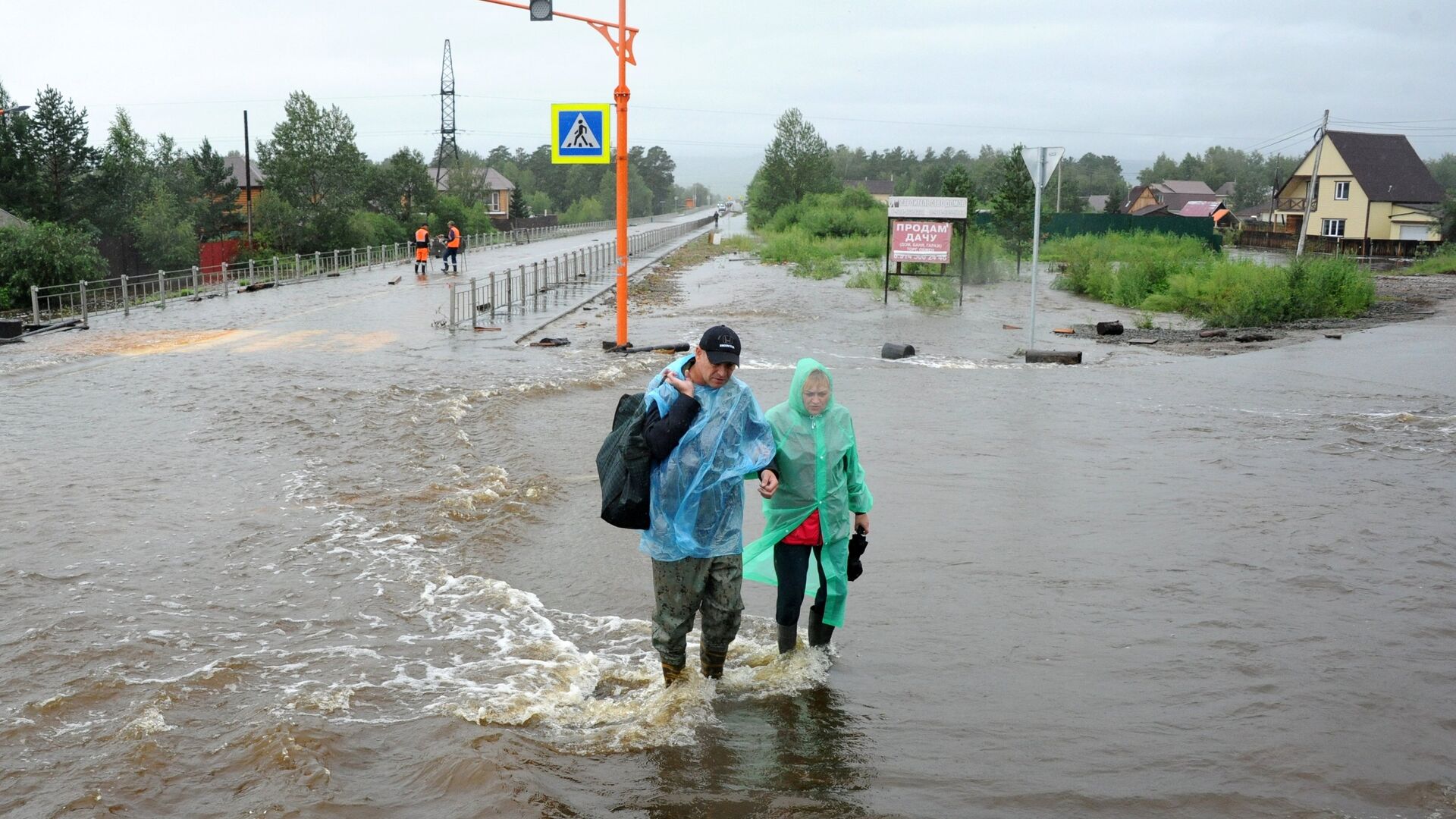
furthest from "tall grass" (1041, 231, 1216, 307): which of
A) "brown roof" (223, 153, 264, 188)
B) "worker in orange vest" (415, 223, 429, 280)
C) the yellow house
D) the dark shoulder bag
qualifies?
"brown roof" (223, 153, 264, 188)

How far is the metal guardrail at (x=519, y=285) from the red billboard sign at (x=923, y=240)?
351 inches

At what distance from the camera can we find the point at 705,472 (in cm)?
512

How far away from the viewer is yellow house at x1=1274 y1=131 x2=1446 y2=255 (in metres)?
67.8

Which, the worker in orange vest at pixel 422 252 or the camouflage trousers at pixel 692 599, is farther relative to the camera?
the worker in orange vest at pixel 422 252

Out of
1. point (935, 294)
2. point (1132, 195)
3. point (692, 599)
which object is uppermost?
point (1132, 195)

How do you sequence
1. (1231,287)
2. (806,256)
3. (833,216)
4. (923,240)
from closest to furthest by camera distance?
(1231,287) < (923,240) < (806,256) < (833,216)

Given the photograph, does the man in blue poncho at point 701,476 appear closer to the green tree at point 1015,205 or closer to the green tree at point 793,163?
the green tree at point 1015,205

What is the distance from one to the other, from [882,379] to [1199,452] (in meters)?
5.61

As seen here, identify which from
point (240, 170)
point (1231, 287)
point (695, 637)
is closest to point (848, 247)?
point (1231, 287)

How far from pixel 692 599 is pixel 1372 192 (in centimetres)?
7408

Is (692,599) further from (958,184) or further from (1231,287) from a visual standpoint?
(958,184)

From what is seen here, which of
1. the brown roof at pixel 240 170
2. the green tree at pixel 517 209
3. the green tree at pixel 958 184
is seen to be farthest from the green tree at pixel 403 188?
the green tree at pixel 958 184

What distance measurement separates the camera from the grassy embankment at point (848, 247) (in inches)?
1312

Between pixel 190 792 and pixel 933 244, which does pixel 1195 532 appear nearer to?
pixel 190 792
